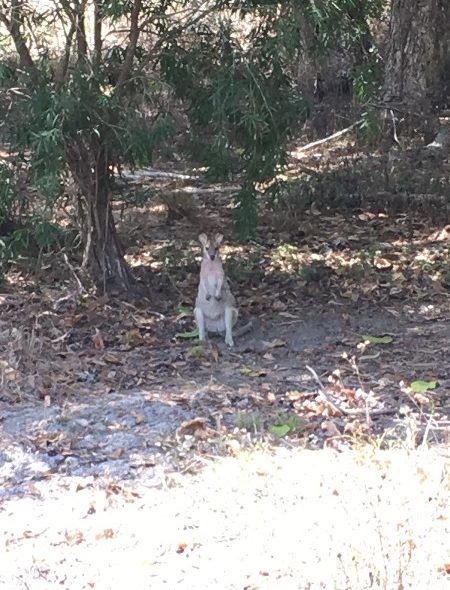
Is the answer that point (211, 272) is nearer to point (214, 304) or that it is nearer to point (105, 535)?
point (214, 304)

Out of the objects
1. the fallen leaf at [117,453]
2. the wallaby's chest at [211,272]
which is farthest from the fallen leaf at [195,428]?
the wallaby's chest at [211,272]

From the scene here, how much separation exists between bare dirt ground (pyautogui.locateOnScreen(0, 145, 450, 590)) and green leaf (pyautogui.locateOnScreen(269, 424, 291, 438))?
0.02m

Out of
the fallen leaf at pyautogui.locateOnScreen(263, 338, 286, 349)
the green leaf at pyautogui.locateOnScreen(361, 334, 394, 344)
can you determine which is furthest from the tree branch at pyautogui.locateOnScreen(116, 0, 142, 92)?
the green leaf at pyautogui.locateOnScreen(361, 334, 394, 344)

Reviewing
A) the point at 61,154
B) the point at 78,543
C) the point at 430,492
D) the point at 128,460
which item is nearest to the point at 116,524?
the point at 78,543

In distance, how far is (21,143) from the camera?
8250mm

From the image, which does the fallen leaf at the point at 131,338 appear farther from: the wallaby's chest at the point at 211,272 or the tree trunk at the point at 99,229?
the tree trunk at the point at 99,229

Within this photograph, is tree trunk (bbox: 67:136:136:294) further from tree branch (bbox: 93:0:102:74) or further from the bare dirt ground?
tree branch (bbox: 93:0:102:74)

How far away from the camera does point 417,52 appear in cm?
1353

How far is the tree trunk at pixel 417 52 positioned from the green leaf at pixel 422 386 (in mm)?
7022

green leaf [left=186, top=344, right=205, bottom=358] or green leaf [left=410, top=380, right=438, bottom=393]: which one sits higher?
green leaf [left=186, top=344, right=205, bottom=358]

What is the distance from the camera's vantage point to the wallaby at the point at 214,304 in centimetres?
869

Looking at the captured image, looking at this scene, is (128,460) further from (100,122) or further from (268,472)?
(100,122)

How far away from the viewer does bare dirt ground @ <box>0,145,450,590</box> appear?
14.4ft

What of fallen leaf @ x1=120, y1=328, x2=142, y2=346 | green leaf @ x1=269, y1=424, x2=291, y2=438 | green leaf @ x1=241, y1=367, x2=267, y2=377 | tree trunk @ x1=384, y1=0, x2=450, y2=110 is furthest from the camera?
tree trunk @ x1=384, y1=0, x2=450, y2=110
